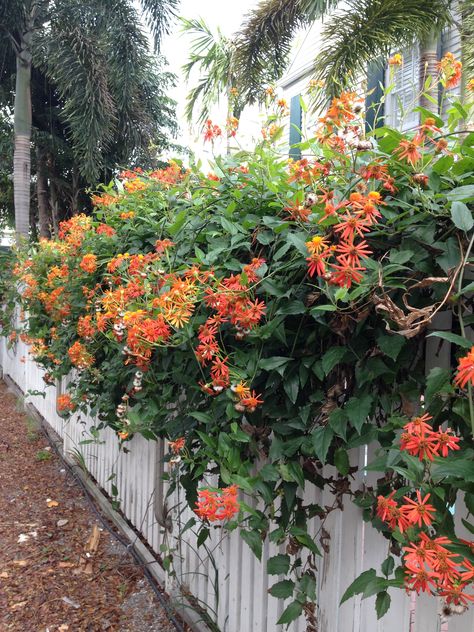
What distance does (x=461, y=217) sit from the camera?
1.03 metres

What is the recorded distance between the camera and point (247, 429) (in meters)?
1.58

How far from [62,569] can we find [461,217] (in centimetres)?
293

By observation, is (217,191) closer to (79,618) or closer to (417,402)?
(417,402)

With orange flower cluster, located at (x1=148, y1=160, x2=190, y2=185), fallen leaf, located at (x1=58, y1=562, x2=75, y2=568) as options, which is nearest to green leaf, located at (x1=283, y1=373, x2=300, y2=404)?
orange flower cluster, located at (x1=148, y1=160, x2=190, y2=185)

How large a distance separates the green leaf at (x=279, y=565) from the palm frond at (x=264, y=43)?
372 inches

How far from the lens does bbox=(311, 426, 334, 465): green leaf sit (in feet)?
4.07

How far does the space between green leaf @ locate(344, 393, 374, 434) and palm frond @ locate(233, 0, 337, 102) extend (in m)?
9.39

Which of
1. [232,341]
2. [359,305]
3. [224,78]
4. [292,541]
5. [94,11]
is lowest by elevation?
[292,541]

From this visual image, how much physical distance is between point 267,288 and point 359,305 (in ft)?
0.84

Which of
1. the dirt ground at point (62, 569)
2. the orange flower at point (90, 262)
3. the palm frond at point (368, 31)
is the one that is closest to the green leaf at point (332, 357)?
the orange flower at point (90, 262)

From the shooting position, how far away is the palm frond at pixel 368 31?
6.30 m

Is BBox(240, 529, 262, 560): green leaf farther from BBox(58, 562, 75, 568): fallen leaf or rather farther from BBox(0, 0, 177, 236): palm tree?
BBox(0, 0, 177, 236): palm tree

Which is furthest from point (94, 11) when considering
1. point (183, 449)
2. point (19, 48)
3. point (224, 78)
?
point (183, 449)

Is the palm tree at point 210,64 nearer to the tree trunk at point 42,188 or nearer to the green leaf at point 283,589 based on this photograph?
the tree trunk at point 42,188
